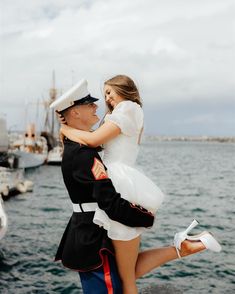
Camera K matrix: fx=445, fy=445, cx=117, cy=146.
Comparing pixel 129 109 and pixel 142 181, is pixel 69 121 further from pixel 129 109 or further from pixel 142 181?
pixel 142 181

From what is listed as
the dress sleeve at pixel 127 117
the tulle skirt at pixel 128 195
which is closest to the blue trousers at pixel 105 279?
the tulle skirt at pixel 128 195

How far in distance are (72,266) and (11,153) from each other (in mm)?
46837

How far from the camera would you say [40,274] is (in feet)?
35.4

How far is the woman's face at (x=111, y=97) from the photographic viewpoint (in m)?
3.33

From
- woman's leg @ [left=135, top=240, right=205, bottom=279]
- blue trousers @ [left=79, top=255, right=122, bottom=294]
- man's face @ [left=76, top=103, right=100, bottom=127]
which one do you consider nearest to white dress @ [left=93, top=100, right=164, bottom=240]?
man's face @ [left=76, top=103, right=100, bottom=127]

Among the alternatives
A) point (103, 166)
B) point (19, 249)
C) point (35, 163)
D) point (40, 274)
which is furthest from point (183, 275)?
point (35, 163)

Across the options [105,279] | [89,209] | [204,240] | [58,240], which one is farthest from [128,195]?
[58,240]

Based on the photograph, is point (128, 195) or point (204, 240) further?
point (204, 240)

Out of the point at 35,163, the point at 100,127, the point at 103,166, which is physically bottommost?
the point at 35,163

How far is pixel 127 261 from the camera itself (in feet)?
10.3

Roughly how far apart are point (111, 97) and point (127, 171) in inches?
24.0

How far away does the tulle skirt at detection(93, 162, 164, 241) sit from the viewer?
119 inches

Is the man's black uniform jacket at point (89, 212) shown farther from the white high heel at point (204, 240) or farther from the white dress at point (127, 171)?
the white high heel at point (204, 240)

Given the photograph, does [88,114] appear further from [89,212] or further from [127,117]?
[89,212]
